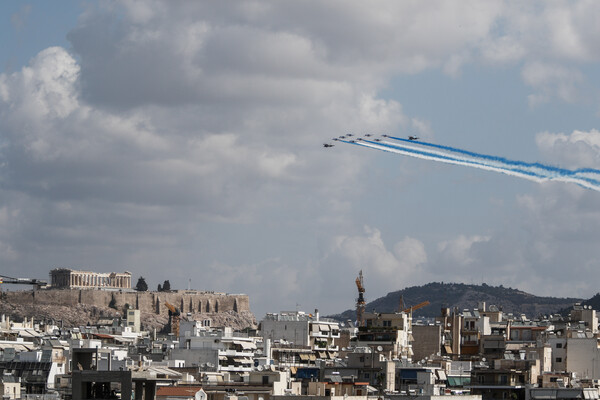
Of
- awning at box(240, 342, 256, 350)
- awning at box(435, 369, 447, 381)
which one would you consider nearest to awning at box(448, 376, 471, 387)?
awning at box(435, 369, 447, 381)

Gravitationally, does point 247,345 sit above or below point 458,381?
above

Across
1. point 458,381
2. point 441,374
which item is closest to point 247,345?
point 441,374

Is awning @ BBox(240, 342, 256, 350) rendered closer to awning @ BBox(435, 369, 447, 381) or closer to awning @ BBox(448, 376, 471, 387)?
awning @ BBox(435, 369, 447, 381)

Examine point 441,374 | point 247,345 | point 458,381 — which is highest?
point 247,345

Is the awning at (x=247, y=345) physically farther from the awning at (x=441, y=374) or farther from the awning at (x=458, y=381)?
the awning at (x=458, y=381)

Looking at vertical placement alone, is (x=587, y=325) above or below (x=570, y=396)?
above

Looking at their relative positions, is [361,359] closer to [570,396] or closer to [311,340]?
[570,396]

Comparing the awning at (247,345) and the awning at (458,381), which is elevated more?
the awning at (247,345)

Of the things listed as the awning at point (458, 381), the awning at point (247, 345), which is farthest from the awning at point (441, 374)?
the awning at point (247, 345)

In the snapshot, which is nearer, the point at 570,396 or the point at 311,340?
the point at 570,396

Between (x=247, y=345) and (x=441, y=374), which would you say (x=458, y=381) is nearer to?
(x=441, y=374)

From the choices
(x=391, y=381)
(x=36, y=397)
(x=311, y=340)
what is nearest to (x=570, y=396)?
(x=391, y=381)
